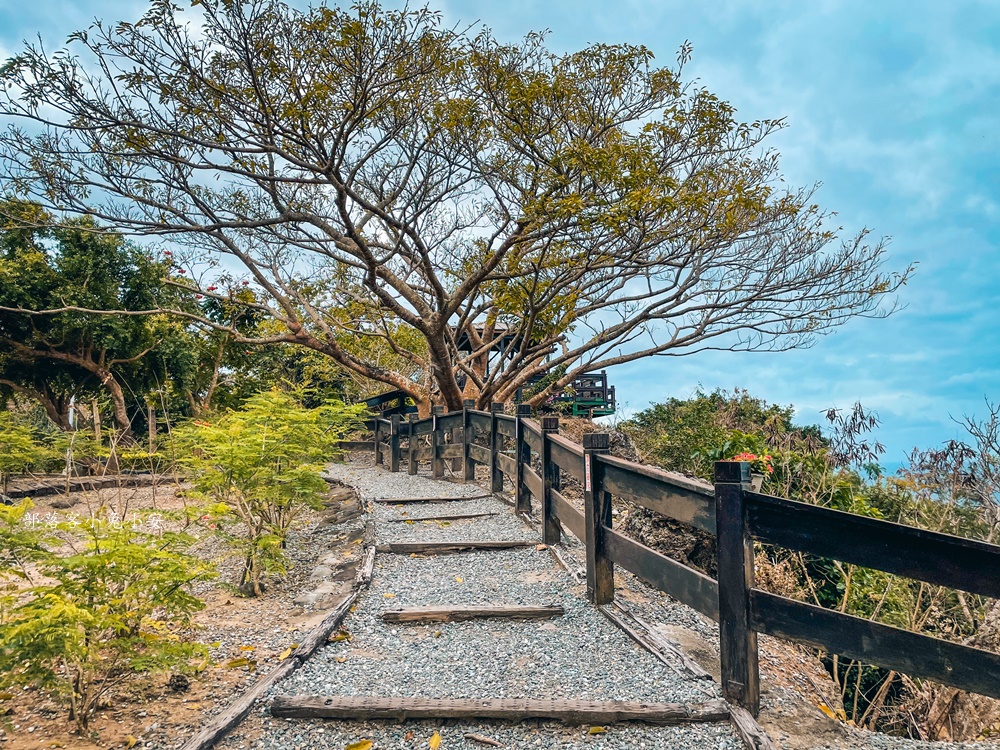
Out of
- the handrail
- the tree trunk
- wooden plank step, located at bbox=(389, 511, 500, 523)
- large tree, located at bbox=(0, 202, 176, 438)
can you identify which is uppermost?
Result: large tree, located at bbox=(0, 202, 176, 438)

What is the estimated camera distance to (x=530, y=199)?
11.5 meters

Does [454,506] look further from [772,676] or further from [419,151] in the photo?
[419,151]

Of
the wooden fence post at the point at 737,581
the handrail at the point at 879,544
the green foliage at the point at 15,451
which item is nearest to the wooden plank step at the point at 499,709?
the wooden fence post at the point at 737,581

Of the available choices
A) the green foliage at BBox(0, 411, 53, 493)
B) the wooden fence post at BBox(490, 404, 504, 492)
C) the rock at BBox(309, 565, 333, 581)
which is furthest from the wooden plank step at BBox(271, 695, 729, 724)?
the green foliage at BBox(0, 411, 53, 493)

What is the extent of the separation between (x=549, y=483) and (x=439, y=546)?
4.01 ft

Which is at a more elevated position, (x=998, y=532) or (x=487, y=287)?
(x=487, y=287)

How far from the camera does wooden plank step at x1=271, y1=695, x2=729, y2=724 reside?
2.97 metres

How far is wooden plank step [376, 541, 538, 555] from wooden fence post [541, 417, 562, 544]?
0.64 ft

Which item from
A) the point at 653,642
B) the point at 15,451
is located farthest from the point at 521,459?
the point at 15,451

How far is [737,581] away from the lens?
9.96ft

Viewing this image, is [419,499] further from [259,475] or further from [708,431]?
[708,431]

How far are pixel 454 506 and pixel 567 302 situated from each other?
19.5 feet

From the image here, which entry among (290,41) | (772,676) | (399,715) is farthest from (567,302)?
(399,715)

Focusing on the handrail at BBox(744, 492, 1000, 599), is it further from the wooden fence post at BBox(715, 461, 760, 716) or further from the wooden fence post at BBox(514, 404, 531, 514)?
the wooden fence post at BBox(514, 404, 531, 514)
